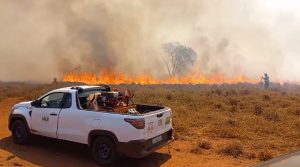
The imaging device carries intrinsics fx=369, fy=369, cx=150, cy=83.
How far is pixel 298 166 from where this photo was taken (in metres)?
4.14

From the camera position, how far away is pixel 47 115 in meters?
10.8

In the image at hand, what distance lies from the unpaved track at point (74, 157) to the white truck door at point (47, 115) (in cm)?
64

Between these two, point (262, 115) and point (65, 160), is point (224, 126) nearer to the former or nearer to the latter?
point (262, 115)

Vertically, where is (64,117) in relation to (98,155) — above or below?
above

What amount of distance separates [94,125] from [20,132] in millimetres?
3341

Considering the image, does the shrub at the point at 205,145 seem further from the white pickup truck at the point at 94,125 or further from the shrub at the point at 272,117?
the shrub at the point at 272,117

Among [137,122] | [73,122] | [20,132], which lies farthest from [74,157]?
[137,122]

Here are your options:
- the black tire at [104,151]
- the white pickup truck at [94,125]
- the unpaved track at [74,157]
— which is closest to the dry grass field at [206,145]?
the unpaved track at [74,157]

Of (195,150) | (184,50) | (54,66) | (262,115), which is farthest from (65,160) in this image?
(184,50)

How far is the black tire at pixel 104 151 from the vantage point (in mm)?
9578

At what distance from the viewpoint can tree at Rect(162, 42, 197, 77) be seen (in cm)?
8219

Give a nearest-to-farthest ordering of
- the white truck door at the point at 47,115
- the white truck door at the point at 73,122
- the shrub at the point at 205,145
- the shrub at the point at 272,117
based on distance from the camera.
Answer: the white truck door at the point at 73,122
the white truck door at the point at 47,115
the shrub at the point at 205,145
the shrub at the point at 272,117

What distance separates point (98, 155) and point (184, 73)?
2767 inches

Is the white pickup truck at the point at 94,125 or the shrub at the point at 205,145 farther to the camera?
the shrub at the point at 205,145
